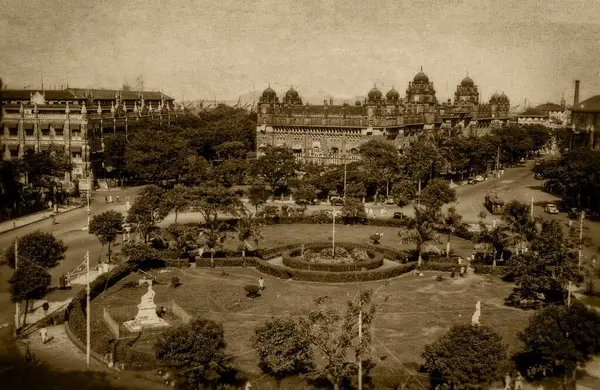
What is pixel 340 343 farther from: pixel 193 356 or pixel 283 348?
pixel 193 356

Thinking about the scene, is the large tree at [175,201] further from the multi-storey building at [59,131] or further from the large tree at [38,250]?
the multi-storey building at [59,131]

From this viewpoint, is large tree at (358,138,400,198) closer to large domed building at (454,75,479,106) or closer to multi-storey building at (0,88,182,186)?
multi-storey building at (0,88,182,186)

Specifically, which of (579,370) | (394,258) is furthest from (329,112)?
(579,370)

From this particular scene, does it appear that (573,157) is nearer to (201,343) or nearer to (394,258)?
(394,258)

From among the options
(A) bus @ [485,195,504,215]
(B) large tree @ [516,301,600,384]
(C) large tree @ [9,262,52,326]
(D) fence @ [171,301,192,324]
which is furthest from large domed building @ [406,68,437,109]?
(B) large tree @ [516,301,600,384]

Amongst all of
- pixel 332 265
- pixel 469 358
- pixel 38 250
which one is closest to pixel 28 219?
pixel 38 250

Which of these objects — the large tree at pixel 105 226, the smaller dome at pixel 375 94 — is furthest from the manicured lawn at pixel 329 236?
the smaller dome at pixel 375 94
